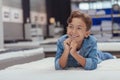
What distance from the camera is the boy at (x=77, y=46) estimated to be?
1.48m

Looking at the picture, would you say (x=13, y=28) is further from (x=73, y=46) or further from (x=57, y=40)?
(x=73, y=46)

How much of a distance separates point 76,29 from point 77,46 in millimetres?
123

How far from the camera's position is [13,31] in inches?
238

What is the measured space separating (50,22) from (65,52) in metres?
6.79

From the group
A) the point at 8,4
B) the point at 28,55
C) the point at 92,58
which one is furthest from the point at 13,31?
the point at 92,58

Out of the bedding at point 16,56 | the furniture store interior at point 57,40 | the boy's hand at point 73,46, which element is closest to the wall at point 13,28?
the furniture store interior at point 57,40

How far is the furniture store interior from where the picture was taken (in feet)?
4.70

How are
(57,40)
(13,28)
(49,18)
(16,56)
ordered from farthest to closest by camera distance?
(49,18)
(13,28)
(16,56)
(57,40)

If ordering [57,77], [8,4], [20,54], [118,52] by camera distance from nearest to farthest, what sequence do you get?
[57,77] < [20,54] < [118,52] < [8,4]

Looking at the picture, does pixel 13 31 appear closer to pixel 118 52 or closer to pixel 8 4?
pixel 8 4

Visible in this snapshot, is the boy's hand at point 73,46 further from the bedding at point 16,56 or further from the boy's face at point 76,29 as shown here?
the bedding at point 16,56

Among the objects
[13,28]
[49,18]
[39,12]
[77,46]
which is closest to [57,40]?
[77,46]

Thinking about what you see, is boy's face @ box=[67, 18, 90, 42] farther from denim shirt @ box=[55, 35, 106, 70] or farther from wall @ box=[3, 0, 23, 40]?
wall @ box=[3, 0, 23, 40]

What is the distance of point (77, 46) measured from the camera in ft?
5.18
